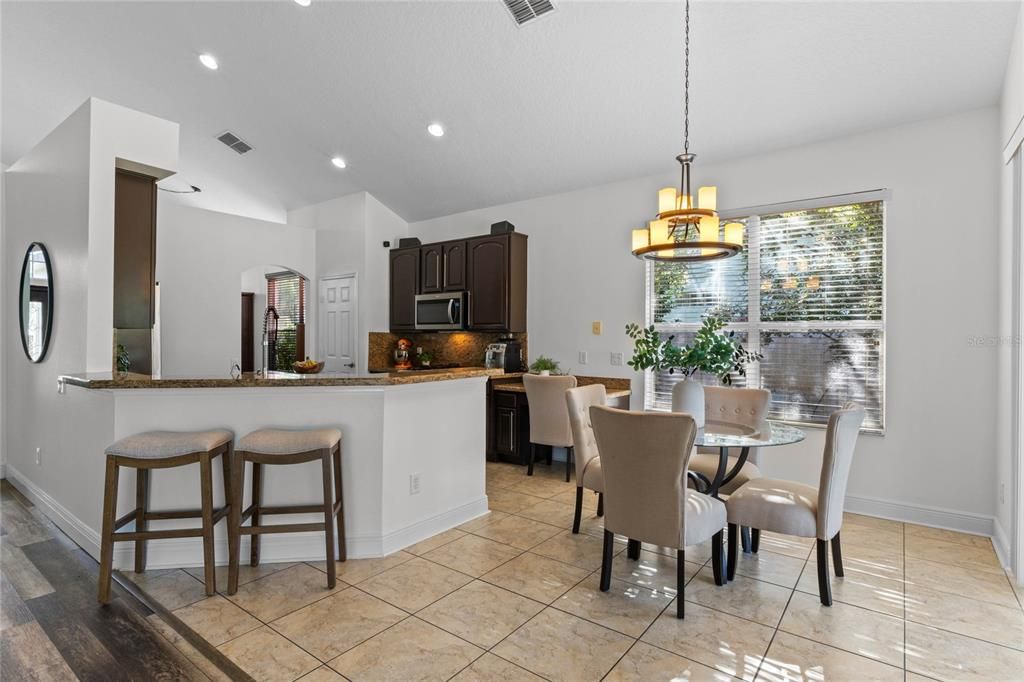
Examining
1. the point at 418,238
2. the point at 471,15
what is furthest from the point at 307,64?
the point at 418,238

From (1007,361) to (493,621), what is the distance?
10.3 ft

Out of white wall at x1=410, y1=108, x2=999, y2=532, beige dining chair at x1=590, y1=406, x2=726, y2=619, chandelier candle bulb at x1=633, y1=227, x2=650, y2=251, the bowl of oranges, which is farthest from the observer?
the bowl of oranges

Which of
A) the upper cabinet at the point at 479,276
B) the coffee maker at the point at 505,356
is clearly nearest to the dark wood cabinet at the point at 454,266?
the upper cabinet at the point at 479,276

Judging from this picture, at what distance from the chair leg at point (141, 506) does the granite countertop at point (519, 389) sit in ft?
9.60

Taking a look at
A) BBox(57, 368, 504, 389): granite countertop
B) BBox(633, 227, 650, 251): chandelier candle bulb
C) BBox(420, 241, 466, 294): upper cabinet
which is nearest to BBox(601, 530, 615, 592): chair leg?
BBox(57, 368, 504, 389): granite countertop

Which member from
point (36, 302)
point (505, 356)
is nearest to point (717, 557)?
point (505, 356)

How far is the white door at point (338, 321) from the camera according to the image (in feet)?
20.7

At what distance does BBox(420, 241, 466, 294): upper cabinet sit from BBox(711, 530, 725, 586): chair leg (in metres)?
3.78

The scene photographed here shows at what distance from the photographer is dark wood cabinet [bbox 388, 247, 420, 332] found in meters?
6.15

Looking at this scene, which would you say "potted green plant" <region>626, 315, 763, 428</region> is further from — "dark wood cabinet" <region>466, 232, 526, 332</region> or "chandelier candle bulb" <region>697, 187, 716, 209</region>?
"dark wood cabinet" <region>466, 232, 526, 332</region>

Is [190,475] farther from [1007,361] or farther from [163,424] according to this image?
[1007,361]

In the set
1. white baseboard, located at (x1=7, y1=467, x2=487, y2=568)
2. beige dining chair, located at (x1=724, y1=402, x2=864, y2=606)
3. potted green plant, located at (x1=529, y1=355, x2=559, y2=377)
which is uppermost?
potted green plant, located at (x1=529, y1=355, x2=559, y2=377)

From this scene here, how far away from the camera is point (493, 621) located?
2.30 m

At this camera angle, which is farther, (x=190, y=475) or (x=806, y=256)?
(x=806, y=256)
